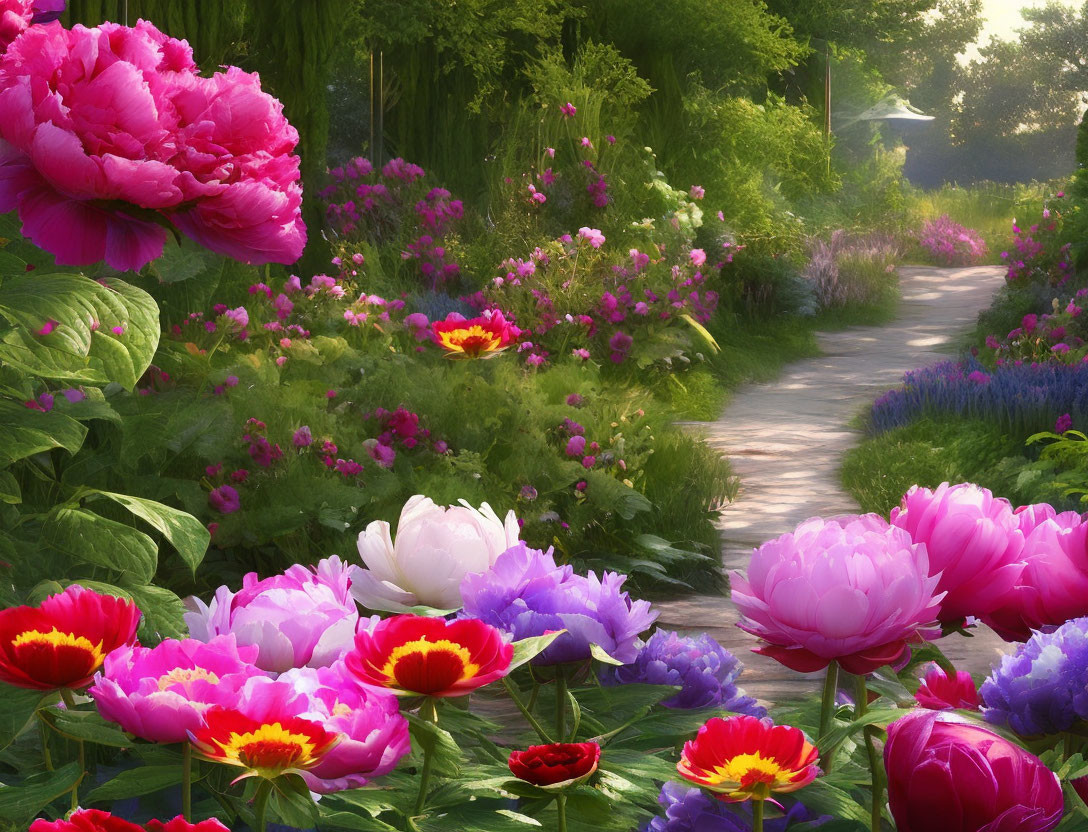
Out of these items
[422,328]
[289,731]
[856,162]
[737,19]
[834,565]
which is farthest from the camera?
[856,162]

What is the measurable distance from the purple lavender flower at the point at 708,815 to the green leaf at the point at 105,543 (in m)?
0.98

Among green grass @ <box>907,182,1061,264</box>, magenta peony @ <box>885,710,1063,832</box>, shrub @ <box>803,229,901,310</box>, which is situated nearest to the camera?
magenta peony @ <box>885,710,1063,832</box>

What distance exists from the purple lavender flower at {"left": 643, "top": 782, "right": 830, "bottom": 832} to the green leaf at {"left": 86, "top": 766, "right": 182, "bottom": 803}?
1.42 ft

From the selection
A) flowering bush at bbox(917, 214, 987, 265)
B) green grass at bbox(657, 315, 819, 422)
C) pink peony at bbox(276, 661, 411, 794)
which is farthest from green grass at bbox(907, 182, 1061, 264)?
pink peony at bbox(276, 661, 411, 794)

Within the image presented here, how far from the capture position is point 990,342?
33.7ft

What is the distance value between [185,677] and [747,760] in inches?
16.6

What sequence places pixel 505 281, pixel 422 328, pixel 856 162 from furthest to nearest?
pixel 856 162 → pixel 505 281 → pixel 422 328

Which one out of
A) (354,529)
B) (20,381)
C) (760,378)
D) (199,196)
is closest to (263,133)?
(199,196)

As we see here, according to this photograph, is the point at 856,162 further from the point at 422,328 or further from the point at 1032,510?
the point at 1032,510

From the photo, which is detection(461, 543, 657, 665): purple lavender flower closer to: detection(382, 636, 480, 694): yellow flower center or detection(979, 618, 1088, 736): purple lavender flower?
detection(382, 636, 480, 694): yellow flower center

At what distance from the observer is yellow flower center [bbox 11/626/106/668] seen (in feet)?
3.43

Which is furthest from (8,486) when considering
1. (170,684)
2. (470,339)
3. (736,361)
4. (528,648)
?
(736,361)

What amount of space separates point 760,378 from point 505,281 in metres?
2.41

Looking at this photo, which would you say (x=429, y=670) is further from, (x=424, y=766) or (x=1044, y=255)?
(x=1044, y=255)
